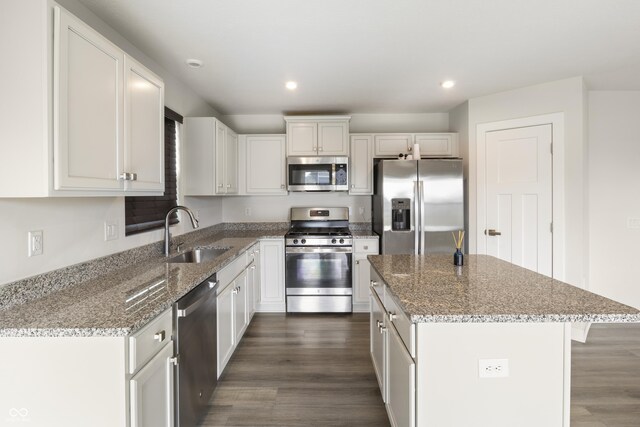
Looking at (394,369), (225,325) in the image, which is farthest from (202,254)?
(394,369)

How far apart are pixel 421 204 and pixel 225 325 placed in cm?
236

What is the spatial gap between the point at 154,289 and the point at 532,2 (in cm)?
263

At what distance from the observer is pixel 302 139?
392cm

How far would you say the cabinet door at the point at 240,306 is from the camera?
8.68ft

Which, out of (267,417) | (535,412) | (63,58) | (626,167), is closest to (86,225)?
(63,58)

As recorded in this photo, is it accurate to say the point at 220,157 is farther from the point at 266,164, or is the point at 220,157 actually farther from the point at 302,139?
the point at 302,139

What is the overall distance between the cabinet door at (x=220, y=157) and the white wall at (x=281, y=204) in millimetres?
895

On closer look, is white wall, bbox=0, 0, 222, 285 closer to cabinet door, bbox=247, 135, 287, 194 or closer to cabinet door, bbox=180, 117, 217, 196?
cabinet door, bbox=180, 117, 217, 196

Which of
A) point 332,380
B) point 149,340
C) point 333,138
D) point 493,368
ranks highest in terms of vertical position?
point 333,138

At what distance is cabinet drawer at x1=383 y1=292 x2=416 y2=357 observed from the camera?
1274mm

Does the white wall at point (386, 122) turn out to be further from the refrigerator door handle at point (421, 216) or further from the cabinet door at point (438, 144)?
the refrigerator door handle at point (421, 216)

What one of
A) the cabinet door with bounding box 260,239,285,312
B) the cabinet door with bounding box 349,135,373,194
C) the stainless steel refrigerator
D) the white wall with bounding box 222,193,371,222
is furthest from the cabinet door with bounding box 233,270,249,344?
the cabinet door with bounding box 349,135,373,194

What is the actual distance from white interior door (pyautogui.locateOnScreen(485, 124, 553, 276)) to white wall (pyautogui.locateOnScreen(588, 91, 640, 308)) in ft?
2.41

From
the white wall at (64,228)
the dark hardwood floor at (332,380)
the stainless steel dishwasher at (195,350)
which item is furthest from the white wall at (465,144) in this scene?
the white wall at (64,228)
